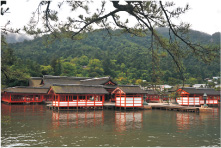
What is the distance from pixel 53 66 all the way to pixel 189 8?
69.1 m

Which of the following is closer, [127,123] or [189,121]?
[127,123]

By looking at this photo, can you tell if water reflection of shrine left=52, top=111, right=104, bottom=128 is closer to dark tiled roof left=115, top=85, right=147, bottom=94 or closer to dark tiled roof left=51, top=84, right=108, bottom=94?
dark tiled roof left=51, top=84, right=108, bottom=94

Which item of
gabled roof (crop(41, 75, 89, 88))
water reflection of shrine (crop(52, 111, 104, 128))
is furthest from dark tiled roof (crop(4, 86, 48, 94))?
water reflection of shrine (crop(52, 111, 104, 128))

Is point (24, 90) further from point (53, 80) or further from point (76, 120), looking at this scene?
point (76, 120)

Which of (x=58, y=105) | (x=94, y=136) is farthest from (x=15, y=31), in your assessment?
(x=58, y=105)

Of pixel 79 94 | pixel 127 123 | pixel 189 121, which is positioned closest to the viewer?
pixel 127 123

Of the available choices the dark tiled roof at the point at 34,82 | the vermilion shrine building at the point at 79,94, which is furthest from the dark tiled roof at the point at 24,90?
the dark tiled roof at the point at 34,82

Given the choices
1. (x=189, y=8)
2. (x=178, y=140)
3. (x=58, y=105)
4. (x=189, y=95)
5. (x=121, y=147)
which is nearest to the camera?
(x=189, y=8)

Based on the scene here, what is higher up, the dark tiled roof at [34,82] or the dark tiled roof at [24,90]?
the dark tiled roof at [34,82]

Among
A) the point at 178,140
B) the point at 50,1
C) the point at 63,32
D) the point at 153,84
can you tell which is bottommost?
the point at 178,140

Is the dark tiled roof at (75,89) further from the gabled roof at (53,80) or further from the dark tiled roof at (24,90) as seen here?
the gabled roof at (53,80)

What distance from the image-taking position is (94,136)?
15.6m

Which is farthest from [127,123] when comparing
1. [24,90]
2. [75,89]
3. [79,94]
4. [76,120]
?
[24,90]

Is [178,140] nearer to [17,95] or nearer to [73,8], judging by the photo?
[73,8]
